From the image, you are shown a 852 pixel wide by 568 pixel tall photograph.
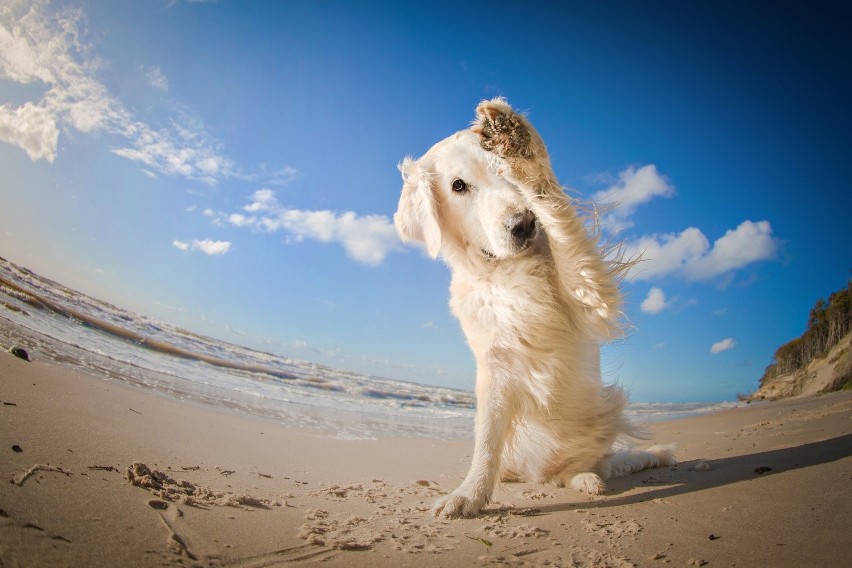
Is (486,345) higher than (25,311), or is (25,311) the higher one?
(486,345)

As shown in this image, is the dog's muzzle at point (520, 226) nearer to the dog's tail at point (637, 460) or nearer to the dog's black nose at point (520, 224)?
the dog's black nose at point (520, 224)

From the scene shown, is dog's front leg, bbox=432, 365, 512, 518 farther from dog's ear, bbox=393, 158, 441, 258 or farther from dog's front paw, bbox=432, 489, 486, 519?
dog's ear, bbox=393, 158, 441, 258

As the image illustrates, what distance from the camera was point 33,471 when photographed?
1.83 m

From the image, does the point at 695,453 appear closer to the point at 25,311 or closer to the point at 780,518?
the point at 780,518

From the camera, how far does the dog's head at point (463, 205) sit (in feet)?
9.92

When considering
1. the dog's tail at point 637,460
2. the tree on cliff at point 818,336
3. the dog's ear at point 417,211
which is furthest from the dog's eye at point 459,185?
the tree on cliff at point 818,336

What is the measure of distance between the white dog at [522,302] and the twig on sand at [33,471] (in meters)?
1.89

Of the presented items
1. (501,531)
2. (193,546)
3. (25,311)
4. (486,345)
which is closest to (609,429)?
(486,345)

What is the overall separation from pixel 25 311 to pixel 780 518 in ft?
45.4

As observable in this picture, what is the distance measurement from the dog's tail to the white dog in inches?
0.9

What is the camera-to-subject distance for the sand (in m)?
1.55

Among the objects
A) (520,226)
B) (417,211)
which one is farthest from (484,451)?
(417,211)

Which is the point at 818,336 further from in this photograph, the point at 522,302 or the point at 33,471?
the point at 33,471

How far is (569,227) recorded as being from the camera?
2871 millimetres
